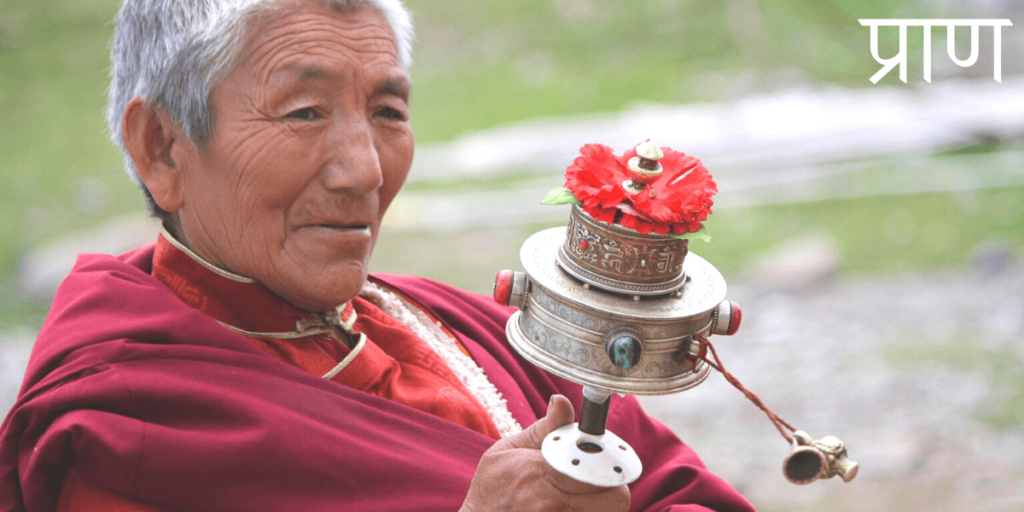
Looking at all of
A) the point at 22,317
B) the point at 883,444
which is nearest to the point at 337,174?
the point at 883,444

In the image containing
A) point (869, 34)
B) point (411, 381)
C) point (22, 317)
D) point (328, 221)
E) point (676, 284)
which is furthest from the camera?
point (869, 34)

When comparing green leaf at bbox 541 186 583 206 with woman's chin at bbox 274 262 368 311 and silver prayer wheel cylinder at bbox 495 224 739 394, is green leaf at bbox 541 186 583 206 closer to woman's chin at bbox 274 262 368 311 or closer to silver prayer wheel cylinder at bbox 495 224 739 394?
silver prayer wheel cylinder at bbox 495 224 739 394

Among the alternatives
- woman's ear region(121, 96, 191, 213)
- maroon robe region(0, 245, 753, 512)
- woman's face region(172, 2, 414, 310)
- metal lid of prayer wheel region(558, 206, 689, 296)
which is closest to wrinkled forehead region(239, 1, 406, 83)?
woman's face region(172, 2, 414, 310)

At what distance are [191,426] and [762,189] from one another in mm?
6373

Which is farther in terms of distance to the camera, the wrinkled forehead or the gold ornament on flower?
the wrinkled forehead

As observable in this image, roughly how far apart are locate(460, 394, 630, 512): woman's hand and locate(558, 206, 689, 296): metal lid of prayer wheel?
23 centimetres

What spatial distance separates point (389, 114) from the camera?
2.13 m

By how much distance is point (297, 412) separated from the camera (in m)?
1.91

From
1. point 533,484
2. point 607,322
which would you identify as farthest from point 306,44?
point 533,484

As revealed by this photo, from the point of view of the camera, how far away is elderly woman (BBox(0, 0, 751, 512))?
1.77m

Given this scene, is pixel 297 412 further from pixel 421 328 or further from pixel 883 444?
pixel 883 444

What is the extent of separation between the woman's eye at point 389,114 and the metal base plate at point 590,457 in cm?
83

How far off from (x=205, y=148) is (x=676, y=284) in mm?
1023

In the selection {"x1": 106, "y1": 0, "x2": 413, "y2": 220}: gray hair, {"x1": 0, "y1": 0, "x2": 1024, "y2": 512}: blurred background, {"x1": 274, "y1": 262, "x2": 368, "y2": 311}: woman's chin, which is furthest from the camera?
{"x1": 0, "y1": 0, "x2": 1024, "y2": 512}: blurred background
